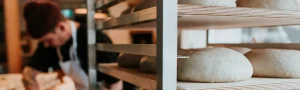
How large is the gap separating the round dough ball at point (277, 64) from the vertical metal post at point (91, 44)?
27.9 inches

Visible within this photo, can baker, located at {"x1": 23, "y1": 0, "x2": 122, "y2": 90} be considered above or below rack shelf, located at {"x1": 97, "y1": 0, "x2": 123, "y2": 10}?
below

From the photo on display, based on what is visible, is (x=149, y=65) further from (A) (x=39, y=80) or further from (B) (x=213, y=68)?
(A) (x=39, y=80)

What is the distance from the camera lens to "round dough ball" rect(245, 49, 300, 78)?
747 millimetres

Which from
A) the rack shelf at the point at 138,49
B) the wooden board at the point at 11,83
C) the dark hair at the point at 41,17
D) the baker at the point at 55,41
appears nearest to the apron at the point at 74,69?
the baker at the point at 55,41

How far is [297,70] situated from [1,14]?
1582 mm

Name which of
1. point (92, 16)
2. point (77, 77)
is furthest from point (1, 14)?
point (92, 16)

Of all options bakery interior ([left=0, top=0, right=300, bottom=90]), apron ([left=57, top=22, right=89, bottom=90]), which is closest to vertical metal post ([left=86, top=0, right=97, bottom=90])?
bakery interior ([left=0, top=0, right=300, bottom=90])

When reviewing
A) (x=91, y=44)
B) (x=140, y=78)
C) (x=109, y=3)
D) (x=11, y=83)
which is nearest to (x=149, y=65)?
(x=140, y=78)

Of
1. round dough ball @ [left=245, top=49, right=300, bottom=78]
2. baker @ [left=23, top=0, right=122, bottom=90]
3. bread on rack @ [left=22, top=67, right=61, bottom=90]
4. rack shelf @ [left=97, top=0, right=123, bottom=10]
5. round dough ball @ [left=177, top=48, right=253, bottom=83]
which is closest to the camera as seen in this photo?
round dough ball @ [left=177, top=48, right=253, bottom=83]

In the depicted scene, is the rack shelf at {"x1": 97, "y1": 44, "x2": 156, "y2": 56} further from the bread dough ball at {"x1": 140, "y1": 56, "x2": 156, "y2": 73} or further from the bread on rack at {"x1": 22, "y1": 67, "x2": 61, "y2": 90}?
the bread on rack at {"x1": 22, "y1": 67, "x2": 61, "y2": 90}

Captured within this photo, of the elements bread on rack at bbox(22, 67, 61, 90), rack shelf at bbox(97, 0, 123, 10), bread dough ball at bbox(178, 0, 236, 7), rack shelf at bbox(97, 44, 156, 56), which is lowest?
bread on rack at bbox(22, 67, 61, 90)

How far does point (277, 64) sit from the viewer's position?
0.76 metres

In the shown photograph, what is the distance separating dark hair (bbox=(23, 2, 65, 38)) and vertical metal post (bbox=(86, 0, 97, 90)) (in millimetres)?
466

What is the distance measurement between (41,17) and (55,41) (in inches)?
6.1
